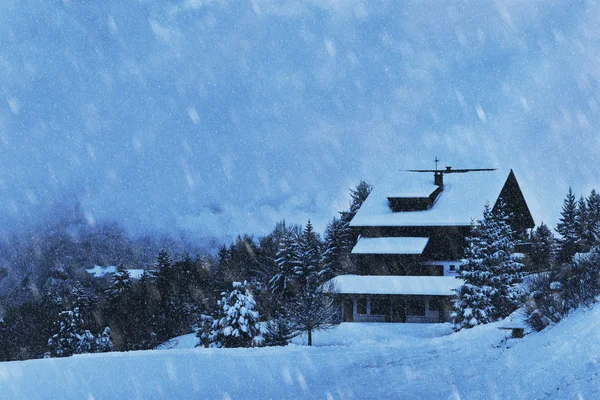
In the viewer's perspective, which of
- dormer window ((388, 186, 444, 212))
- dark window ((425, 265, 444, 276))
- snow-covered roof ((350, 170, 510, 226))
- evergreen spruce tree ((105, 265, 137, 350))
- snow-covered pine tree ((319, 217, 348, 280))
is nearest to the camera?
dark window ((425, 265, 444, 276))

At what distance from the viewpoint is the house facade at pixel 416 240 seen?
39844 millimetres

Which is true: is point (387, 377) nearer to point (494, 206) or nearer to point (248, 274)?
point (494, 206)

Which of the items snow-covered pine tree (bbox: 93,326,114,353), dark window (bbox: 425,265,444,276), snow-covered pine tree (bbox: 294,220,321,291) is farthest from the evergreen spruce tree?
dark window (bbox: 425,265,444,276)

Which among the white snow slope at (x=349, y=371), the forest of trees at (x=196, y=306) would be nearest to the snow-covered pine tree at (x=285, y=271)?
the forest of trees at (x=196, y=306)

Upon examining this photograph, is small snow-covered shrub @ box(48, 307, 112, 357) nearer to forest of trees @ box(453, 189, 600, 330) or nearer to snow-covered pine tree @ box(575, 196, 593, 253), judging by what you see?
forest of trees @ box(453, 189, 600, 330)

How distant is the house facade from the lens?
131 ft

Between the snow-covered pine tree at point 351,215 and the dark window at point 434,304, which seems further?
the snow-covered pine tree at point 351,215

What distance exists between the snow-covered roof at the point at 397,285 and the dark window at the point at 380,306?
3.61 feet

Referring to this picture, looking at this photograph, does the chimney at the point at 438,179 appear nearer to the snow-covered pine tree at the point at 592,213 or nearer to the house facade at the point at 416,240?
the house facade at the point at 416,240

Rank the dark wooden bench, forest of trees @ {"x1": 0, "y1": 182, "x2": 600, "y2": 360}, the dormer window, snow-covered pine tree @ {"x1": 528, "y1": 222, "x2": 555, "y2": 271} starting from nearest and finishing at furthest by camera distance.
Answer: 1. the dark wooden bench
2. forest of trees @ {"x1": 0, "y1": 182, "x2": 600, "y2": 360}
3. the dormer window
4. snow-covered pine tree @ {"x1": 528, "y1": 222, "x2": 555, "y2": 271}

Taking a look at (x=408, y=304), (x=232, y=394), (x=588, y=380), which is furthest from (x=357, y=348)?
(x=408, y=304)

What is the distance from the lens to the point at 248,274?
6278cm

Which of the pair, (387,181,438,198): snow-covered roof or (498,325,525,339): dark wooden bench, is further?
(387,181,438,198): snow-covered roof

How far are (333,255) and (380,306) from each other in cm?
1548
